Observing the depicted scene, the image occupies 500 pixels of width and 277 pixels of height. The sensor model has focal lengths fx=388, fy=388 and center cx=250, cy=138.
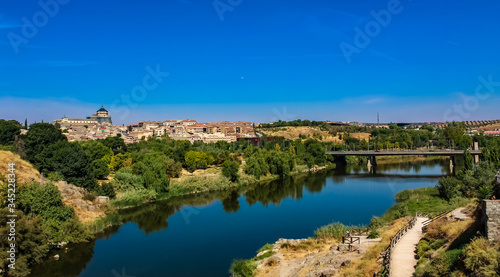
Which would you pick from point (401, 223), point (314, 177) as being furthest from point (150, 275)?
point (314, 177)

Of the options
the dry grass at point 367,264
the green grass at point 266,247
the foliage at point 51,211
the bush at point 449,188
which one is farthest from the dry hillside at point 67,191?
the bush at point 449,188

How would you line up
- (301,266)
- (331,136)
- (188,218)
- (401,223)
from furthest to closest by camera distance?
(331,136), (188,218), (401,223), (301,266)

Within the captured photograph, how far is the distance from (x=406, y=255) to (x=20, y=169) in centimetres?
2280

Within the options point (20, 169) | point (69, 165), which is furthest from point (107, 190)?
point (20, 169)

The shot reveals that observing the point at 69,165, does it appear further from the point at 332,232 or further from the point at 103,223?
the point at 332,232

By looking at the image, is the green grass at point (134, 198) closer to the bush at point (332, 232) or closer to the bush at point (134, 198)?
the bush at point (134, 198)

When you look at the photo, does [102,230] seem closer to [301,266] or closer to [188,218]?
[188,218]

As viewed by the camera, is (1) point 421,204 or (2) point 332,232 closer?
(2) point 332,232

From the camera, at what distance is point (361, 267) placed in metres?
11.9

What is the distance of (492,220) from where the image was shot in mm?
9406

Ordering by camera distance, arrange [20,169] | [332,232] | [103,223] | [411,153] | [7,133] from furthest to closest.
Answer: [411,153] → [7,133] → [20,169] → [103,223] → [332,232]

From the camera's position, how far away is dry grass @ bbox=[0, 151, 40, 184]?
2247 centimetres

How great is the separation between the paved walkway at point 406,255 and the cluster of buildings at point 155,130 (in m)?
61.4

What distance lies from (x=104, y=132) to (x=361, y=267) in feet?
252
